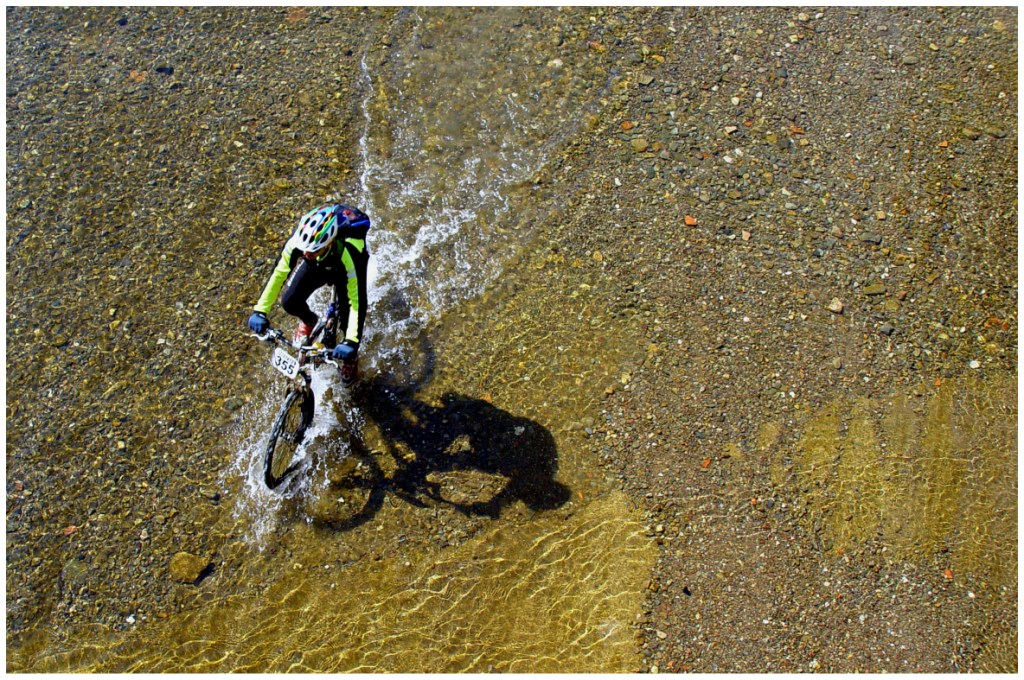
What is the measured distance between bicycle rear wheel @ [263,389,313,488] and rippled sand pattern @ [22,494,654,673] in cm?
105

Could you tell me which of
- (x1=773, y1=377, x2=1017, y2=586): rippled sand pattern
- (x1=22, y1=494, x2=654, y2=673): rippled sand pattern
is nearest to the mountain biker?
(x1=22, y1=494, x2=654, y2=673): rippled sand pattern

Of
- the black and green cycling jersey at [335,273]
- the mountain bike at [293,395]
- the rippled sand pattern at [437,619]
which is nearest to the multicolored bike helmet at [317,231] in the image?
the black and green cycling jersey at [335,273]

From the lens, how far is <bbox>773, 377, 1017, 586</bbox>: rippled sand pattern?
7.94 metres

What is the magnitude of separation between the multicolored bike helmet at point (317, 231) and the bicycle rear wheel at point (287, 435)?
1637 millimetres

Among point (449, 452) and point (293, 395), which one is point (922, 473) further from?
point (293, 395)

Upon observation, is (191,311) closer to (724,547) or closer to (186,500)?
(186,500)

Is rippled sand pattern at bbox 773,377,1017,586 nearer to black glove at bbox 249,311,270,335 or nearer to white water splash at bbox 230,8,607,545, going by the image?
white water splash at bbox 230,8,607,545

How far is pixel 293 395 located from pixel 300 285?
1.14 metres

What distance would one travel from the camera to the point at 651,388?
8.80m

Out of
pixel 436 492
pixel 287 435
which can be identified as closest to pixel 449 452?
pixel 436 492

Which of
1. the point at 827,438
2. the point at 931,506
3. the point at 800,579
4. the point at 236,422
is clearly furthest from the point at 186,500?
the point at 931,506

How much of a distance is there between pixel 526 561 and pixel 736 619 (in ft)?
7.16

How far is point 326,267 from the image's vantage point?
7.28m

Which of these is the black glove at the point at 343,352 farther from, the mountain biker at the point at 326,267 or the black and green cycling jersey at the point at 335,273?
the black and green cycling jersey at the point at 335,273
